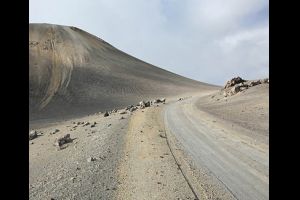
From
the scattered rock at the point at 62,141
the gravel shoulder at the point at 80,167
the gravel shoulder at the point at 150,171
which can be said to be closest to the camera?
the gravel shoulder at the point at 150,171

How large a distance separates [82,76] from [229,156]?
64.3 m

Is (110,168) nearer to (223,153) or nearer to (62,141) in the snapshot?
(223,153)

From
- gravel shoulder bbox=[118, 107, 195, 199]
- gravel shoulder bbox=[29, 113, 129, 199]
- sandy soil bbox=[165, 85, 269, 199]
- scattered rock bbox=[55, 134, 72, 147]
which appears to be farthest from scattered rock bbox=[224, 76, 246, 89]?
gravel shoulder bbox=[118, 107, 195, 199]

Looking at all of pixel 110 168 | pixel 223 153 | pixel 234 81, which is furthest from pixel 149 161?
pixel 234 81

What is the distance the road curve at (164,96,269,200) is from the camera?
11859 millimetres

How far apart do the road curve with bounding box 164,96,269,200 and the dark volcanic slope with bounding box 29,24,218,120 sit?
38.5 meters

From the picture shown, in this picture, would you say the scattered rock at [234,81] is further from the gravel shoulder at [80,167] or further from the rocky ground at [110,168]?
the rocky ground at [110,168]

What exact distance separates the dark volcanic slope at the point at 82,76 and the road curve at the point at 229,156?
38495mm

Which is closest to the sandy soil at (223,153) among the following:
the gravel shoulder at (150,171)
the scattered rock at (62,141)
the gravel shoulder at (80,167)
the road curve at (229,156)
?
the road curve at (229,156)

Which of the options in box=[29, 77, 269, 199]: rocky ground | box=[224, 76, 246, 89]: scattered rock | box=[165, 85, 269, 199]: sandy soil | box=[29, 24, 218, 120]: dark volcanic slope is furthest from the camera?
box=[29, 24, 218, 120]: dark volcanic slope

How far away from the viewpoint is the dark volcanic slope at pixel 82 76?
65625 millimetres

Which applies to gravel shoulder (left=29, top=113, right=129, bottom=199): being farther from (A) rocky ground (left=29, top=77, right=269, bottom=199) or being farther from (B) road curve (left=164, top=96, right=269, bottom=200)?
(B) road curve (left=164, top=96, right=269, bottom=200)
